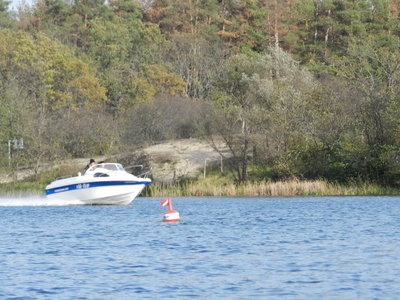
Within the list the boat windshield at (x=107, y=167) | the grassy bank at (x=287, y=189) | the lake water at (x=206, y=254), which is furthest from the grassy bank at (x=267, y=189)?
the lake water at (x=206, y=254)

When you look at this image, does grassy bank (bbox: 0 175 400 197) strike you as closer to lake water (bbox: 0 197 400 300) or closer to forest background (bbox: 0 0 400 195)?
forest background (bbox: 0 0 400 195)

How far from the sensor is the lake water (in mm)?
24031

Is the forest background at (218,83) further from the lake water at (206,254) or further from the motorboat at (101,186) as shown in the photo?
the lake water at (206,254)

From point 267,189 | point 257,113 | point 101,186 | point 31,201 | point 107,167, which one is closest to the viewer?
point 101,186

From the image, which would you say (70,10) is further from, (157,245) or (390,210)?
(157,245)

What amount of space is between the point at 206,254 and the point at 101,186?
29.3 m

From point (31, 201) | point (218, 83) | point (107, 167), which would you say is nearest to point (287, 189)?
point (107, 167)

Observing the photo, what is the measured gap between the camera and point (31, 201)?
223 ft

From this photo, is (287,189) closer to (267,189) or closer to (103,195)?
(267,189)

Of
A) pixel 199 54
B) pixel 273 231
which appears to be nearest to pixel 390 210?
pixel 273 231

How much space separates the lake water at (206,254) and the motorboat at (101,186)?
4634mm

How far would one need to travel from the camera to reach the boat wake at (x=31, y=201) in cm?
6200

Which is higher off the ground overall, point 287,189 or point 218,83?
point 218,83

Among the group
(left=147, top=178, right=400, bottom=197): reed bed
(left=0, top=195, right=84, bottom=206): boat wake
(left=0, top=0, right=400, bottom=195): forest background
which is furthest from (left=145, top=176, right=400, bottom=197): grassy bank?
(left=0, top=195, right=84, bottom=206): boat wake
